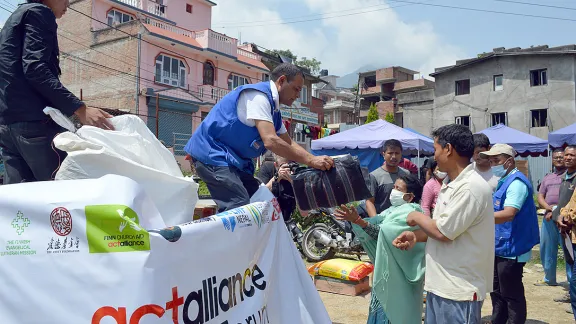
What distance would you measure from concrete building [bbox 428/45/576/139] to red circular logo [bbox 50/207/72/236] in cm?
2774

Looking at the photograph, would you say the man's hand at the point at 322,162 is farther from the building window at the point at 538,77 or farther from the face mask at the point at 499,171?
the building window at the point at 538,77

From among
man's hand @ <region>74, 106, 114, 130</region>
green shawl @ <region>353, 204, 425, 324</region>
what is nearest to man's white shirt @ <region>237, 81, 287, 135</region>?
man's hand @ <region>74, 106, 114, 130</region>

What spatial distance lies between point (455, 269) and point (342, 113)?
44290 mm

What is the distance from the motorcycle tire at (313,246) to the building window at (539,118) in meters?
23.1

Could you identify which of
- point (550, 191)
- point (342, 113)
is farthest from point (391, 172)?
point (342, 113)

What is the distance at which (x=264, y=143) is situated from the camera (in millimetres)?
2689

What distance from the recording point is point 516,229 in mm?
3863

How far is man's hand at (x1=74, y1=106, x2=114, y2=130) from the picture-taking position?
2.21 m

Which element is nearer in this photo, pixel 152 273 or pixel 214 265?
pixel 152 273

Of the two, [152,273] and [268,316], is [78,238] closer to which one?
[152,273]

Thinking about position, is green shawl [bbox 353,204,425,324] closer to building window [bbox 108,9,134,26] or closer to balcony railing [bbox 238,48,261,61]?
building window [bbox 108,9,134,26]

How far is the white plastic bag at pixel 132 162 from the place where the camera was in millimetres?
1814

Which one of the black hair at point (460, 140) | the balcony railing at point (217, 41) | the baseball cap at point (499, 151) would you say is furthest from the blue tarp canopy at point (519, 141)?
the balcony railing at point (217, 41)

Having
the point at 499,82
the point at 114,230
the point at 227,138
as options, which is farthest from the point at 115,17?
the point at 114,230
